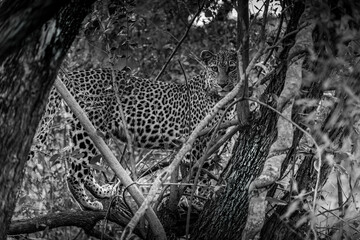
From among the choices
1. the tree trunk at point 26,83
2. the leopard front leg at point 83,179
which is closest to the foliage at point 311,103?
the leopard front leg at point 83,179

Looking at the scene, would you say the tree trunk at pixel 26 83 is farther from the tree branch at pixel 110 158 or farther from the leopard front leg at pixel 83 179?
the leopard front leg at pixel 83 179

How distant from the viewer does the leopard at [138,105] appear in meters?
7.11

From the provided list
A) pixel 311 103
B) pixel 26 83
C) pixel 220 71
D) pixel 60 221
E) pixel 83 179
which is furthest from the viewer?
pixel 220 71

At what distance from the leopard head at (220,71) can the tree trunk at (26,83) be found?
4.68m

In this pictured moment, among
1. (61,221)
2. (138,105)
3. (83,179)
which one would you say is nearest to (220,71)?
(138,105)

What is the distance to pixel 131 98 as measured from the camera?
7.66 metres

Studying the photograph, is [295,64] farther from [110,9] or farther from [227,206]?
[110,9]

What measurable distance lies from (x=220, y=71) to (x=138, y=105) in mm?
1018

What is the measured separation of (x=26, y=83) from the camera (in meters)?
2.86

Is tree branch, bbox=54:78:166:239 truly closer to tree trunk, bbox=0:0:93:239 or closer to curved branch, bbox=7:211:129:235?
curved branch, bbox=7:211:129:235

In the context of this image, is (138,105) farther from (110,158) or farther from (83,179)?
(110,158)

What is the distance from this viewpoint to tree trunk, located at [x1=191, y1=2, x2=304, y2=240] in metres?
4.25

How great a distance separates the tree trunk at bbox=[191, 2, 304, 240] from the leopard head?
3.16 meters

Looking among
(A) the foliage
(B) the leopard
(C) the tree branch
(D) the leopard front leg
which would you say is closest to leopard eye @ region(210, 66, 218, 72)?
(B) the leopard
